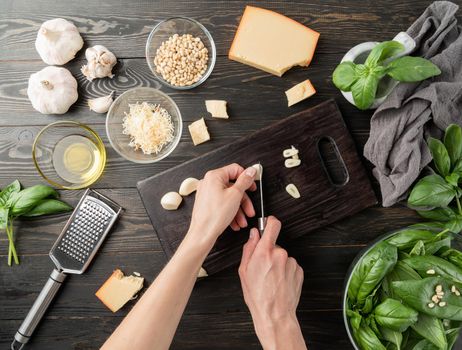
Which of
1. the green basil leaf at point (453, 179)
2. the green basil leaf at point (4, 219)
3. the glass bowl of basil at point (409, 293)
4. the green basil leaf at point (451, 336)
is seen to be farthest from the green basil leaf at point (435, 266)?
the green basil leaf at point (4, 219)

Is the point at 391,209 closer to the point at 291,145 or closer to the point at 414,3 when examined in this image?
the point at 291,145

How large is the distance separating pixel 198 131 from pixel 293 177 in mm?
315

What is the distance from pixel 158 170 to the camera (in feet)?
4.52

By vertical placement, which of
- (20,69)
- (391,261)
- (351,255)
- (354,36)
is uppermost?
(20,69)

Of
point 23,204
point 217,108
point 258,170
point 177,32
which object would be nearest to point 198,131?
point 217,108

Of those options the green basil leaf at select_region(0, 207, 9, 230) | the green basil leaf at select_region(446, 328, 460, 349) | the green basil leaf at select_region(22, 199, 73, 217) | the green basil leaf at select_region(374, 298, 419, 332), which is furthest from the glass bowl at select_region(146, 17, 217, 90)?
the green basil leaf at select_region(446, 328, 460, 349)

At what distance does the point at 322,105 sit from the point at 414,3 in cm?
44

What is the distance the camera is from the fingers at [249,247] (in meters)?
1.24

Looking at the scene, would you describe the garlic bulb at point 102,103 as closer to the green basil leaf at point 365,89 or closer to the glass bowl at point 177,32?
the glass bowl at point 177,32

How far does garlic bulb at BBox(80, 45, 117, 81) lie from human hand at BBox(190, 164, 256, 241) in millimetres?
451

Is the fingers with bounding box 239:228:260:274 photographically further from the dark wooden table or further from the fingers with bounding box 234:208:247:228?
the dark wooden table

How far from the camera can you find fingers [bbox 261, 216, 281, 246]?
4.04 ft

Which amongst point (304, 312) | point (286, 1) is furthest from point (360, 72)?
point (304, 312)

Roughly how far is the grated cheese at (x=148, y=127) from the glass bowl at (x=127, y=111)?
0.01 m
